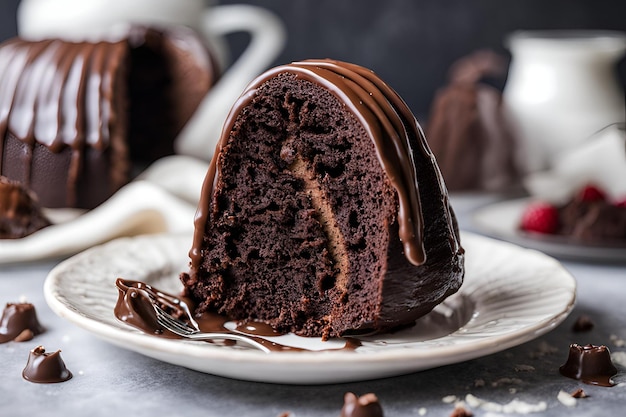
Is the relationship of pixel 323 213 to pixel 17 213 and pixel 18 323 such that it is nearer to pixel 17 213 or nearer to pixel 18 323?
pixel 18 323

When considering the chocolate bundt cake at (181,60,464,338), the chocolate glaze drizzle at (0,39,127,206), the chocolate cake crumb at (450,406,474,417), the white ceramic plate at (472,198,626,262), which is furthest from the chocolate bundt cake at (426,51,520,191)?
the chocolate cake crumb at (450,406,474,417)

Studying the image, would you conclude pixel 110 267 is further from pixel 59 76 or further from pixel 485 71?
pixel 485 71

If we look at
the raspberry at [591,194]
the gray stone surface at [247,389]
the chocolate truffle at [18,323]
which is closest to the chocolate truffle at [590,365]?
the gray stone surface at [247,389]

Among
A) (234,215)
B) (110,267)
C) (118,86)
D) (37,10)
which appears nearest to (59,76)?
(118,86)

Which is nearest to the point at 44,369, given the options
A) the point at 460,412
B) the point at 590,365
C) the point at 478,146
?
the point at 460,412

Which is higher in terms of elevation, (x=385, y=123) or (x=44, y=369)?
(x=385, y=123)

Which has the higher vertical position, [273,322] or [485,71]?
[485,71]
